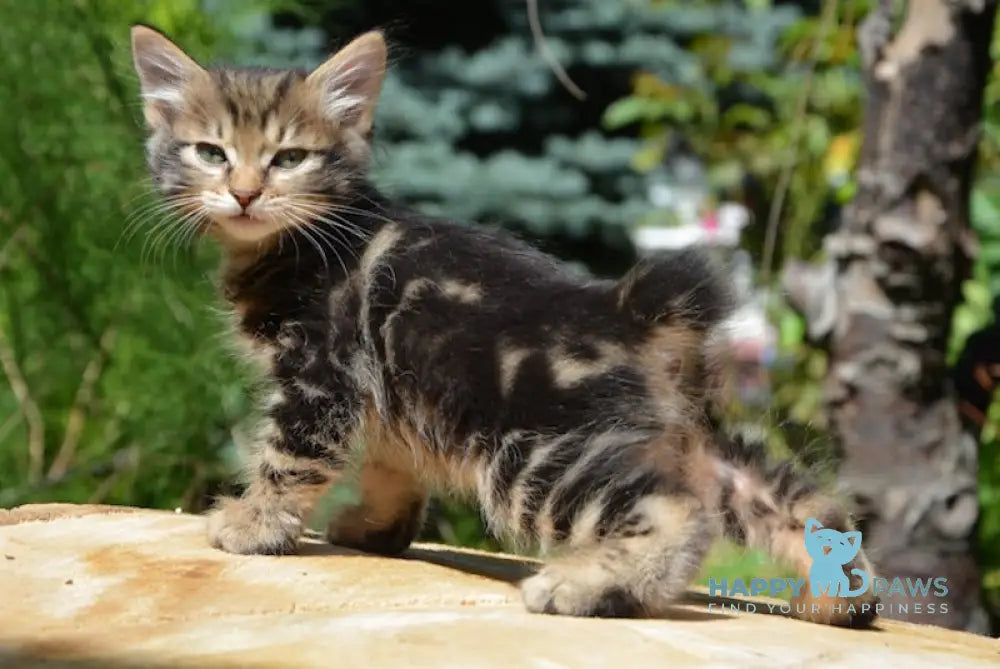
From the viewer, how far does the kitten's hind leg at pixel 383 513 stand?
11.1 ft

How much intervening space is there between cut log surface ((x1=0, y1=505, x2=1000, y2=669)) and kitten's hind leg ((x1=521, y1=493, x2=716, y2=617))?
0.20 ft

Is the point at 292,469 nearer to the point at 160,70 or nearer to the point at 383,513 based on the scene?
the point at 383,513

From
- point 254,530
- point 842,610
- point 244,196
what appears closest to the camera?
point 842,610

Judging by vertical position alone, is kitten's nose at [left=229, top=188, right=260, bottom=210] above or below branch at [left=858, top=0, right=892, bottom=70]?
below

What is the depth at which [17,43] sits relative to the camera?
207 inches

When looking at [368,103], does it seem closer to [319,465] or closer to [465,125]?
[319,465]

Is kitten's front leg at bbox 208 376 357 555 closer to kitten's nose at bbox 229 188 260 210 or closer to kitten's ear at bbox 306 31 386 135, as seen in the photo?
kitten's nose at bbox 229 188 260 210

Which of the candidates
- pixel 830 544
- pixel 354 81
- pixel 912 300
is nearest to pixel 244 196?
pixel 354 81

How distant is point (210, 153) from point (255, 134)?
125 millimetres

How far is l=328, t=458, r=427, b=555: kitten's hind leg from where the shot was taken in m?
3.37

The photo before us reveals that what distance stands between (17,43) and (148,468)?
1665mm

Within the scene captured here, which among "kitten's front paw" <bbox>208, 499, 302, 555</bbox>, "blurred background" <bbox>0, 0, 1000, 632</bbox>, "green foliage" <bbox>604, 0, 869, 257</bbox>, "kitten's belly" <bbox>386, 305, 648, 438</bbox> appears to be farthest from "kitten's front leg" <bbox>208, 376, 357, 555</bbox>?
"green foliage" <bbox>604, 0, 869, 257</bbox>

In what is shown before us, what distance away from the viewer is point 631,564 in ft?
8.73

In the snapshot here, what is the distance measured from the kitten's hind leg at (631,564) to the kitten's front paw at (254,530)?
0.62 m
